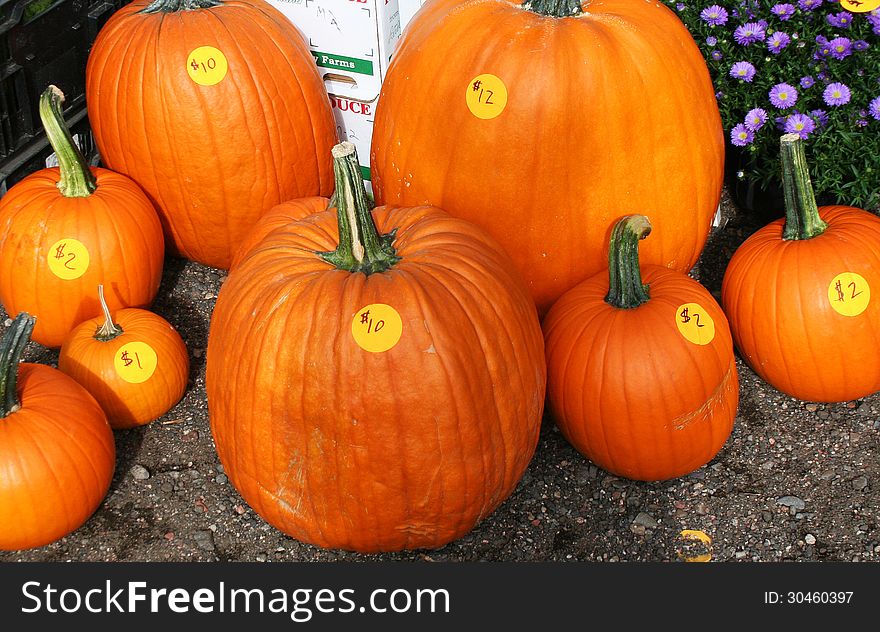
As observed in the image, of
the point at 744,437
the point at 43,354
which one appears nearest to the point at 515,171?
the point at 744,437

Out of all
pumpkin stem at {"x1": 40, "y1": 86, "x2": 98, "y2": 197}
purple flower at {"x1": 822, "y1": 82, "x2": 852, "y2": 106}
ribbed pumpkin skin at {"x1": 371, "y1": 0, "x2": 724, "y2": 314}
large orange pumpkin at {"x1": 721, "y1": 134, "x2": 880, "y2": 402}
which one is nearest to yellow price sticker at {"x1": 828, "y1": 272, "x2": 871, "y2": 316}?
large orange pumpkin at {"x1": 721, "y1": 134, "x2": 880, "y2": 402}

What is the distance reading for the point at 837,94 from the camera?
3529 mm

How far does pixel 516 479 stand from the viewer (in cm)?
288

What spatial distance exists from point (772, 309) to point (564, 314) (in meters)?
0.71

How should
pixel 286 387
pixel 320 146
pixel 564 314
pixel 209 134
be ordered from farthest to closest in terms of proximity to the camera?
1. pixel 320 146
2. pixel 209 134
3. pixel 564 314
4. pixel 286 387

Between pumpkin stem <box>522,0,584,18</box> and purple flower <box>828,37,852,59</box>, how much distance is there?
1059mm

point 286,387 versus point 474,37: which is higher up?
point 474,37

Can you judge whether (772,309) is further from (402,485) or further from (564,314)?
(402,485)

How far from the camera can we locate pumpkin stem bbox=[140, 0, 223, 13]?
362 cm

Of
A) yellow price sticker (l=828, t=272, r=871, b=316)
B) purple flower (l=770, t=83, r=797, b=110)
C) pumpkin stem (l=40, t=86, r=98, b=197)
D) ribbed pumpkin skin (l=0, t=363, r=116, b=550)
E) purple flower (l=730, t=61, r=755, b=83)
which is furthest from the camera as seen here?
purple flower (l=730, t=61, r=755, b=83)

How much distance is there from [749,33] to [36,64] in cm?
271

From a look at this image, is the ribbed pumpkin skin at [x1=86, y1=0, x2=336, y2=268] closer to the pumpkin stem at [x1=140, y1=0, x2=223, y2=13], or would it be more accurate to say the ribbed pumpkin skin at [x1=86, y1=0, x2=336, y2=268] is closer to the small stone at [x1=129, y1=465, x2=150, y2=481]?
the pumpkin stem at [x1=140, y1=0, x2=223, y2=13]

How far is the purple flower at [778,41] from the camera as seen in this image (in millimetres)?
3684

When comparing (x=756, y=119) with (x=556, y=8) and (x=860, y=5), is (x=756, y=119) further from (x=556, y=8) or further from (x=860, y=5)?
(x=556, y=8)
